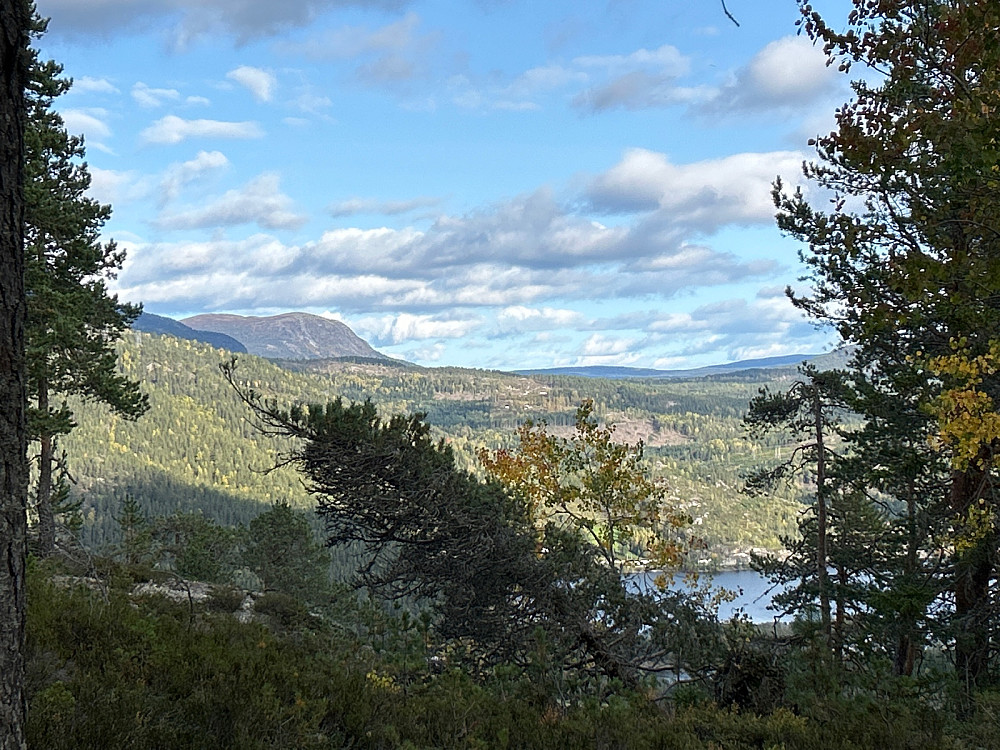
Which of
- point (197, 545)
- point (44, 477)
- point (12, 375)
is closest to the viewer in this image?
point (12, 375)

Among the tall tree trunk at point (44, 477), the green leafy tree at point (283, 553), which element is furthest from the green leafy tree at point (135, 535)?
the green leafy tree at point (283, 553)

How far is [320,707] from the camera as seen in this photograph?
545cm

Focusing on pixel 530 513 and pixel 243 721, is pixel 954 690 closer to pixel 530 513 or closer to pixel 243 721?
pixel 243 721

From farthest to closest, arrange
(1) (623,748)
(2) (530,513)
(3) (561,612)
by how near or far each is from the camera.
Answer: (2) (530,513) → (3) (561,612) → (1) (623,748)

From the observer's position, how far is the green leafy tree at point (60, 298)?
16.8 m

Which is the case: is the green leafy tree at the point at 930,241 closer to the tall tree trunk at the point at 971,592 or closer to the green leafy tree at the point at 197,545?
the tall tree trunk at the point at 971,592

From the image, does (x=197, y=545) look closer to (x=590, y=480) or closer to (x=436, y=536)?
(x=590, y=480)

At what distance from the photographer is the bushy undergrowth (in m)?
4.54

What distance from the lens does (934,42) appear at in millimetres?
7648

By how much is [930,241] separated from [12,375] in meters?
7.21

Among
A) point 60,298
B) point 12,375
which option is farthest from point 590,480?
point 12,375

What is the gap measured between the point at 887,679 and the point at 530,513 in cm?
1162

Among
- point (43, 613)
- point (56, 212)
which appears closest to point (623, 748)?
point (43, 613)

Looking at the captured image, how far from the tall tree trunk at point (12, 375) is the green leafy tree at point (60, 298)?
587 inches
